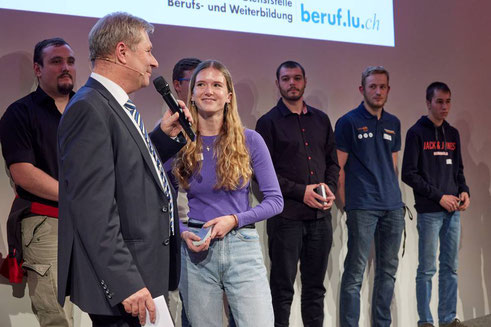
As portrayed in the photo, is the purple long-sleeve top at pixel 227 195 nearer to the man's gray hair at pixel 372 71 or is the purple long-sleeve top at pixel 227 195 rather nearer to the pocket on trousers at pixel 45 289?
the pocket on trousers at pixel 45 289

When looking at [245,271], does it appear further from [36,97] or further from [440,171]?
[440,171]

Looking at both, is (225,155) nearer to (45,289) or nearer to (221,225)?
(221,225)

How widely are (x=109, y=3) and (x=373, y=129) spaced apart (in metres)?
1.91

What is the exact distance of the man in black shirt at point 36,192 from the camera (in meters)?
2.74

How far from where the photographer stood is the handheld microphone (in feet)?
6.61

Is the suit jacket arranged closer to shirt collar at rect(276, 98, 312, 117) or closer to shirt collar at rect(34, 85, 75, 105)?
shirt collar at rect(34, 85, 75, 105)

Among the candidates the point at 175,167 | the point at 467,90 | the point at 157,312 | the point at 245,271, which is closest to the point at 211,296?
the point at 245,271

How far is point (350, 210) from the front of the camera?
3959mm

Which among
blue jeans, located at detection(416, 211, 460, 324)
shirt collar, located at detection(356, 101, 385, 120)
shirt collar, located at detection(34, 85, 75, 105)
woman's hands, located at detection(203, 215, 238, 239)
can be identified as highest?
shirt collar, located at detection(34, 85, 75, 105)

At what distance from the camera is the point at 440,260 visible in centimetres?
436

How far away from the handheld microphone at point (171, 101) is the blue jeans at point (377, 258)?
2123 mm

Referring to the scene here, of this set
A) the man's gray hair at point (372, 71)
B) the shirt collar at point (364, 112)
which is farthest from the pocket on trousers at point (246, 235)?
the man's gray hair at point (372, 71)

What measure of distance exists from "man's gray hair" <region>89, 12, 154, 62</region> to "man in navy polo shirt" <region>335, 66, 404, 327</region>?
2.43 m

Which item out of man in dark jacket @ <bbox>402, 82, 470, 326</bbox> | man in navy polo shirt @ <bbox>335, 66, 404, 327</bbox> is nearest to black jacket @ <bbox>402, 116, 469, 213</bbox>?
man in dark jacket @ <bbox>402, 82, 470, 326</bbox>
